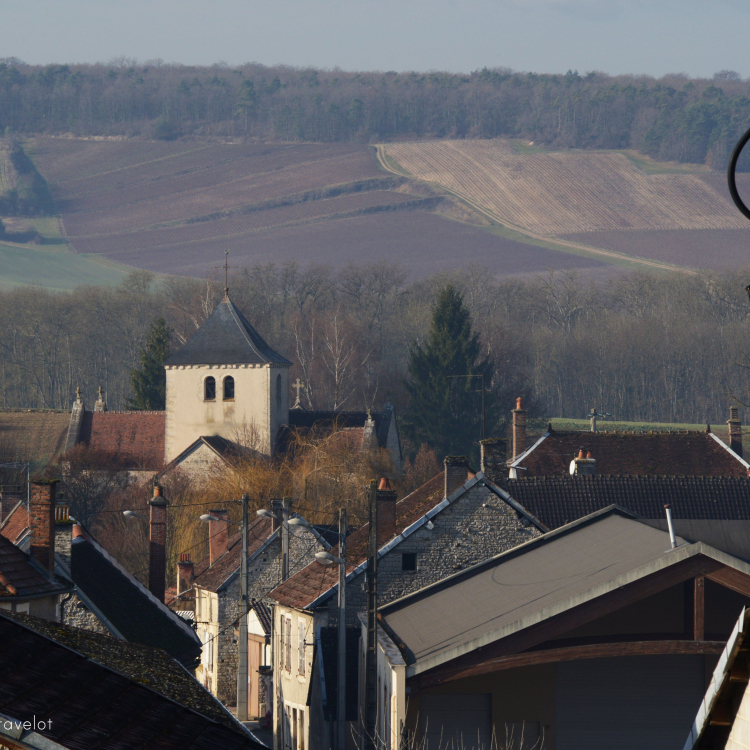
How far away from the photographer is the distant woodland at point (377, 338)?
111 m

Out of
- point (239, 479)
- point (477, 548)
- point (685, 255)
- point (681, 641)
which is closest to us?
point (681, 641)

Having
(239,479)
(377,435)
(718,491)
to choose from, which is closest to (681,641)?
(718,491)

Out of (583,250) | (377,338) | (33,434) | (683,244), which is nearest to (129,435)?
(33,434)

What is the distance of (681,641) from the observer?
57.0 feet

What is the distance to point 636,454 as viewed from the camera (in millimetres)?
39844

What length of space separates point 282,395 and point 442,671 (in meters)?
55.5

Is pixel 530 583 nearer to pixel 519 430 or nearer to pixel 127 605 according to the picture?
pixel 127 605

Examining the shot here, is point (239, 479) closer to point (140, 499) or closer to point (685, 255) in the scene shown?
point (140, 499)

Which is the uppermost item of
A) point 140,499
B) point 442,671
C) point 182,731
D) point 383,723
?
point 182,731

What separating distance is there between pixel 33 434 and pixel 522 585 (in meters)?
65.3

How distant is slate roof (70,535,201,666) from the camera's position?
22266 mm

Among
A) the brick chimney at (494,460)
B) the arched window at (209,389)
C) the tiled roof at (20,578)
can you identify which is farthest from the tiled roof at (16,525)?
the arched window at (209,389)

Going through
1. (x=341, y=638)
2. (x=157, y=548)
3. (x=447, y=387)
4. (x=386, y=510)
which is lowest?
(x=447, y=387)

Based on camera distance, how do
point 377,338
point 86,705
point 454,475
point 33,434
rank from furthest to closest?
point 377,338 → point 33,434 → point 454,475 → point 86,705
